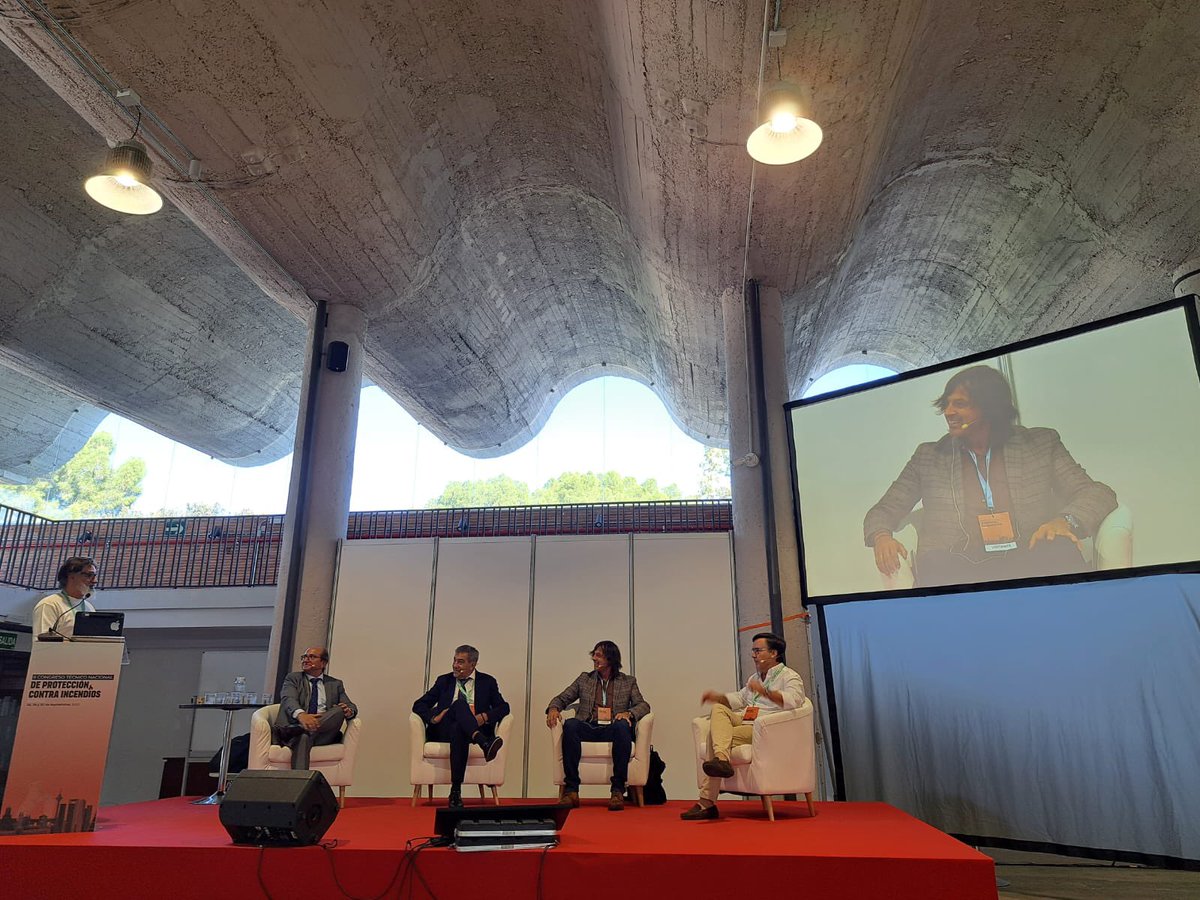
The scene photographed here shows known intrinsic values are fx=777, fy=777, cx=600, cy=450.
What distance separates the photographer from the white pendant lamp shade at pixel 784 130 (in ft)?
13.4

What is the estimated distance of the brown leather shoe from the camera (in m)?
3.93

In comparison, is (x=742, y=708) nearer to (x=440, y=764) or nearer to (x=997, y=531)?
(x=440, y=764)

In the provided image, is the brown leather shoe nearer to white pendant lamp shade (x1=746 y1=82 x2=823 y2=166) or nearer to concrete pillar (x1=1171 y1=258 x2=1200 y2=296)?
white pendant lamp shade (x1=746 y1=82 x2=823 y2=166)

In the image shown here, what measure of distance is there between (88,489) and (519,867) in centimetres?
2388

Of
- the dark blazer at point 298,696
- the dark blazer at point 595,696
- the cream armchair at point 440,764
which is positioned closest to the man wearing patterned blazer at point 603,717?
the dark blazer at point 595,696

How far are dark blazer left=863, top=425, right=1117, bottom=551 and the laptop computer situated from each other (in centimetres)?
481

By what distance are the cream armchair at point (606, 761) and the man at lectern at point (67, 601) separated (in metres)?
2.75

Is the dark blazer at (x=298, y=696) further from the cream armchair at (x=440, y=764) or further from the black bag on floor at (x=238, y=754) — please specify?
the black bag on floor at (x=238, y=754)

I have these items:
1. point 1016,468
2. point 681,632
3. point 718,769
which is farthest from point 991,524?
point 718,769

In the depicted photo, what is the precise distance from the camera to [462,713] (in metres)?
4.95

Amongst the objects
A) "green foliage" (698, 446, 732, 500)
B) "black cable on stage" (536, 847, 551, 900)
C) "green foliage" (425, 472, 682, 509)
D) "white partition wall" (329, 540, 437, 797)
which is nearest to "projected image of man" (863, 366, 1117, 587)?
"black cable on stage" (536, 847, 551, 900)

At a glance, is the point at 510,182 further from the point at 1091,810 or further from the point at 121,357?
the point at 1091,810

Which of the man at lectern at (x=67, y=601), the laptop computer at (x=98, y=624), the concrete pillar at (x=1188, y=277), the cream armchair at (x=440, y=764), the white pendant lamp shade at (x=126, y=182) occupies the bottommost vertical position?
the cream armchair at (x=440, y=764)

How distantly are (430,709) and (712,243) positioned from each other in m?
4.30
